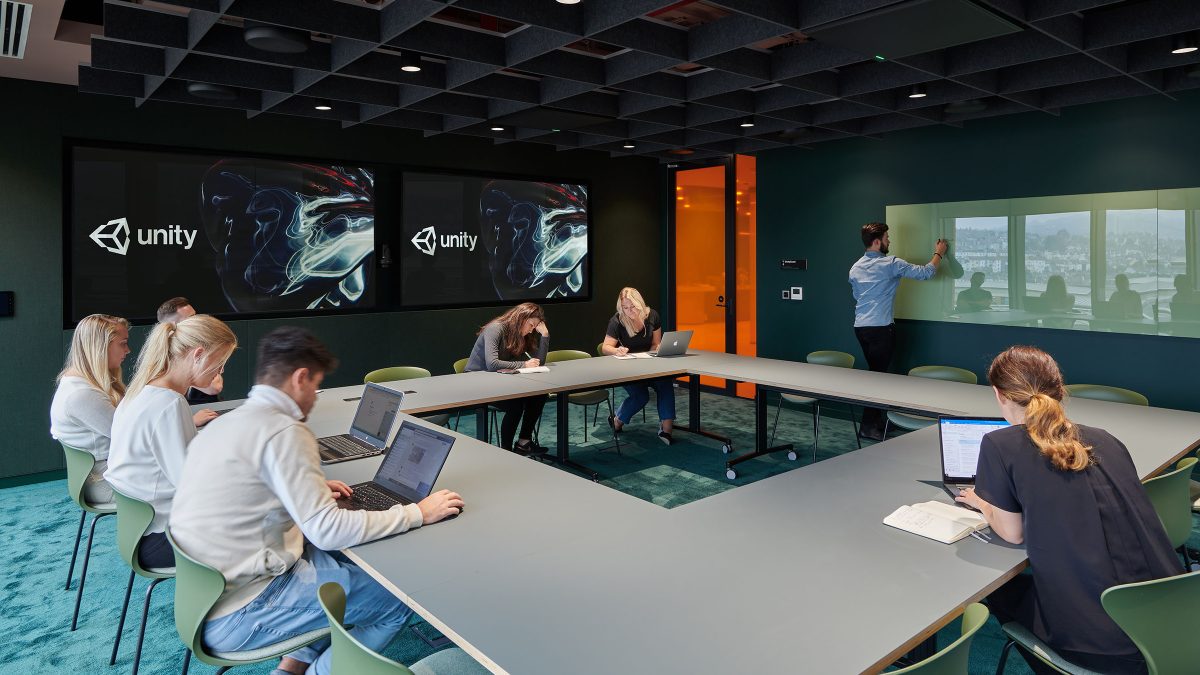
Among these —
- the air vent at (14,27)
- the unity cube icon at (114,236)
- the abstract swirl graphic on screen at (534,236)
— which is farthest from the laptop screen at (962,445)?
the unity cube icon at (114,236)

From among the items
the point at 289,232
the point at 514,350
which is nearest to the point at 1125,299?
the point at 514,350

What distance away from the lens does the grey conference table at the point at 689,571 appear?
1521 mm

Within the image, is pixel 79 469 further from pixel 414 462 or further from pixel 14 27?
pixel 14 27

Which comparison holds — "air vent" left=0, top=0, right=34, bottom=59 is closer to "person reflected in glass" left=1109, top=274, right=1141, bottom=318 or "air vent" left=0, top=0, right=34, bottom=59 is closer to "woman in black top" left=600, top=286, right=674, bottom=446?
"woman in black top" left=600, top=286, right=674, bottom=446

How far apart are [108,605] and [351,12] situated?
302 centimetres

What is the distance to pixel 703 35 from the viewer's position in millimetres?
3855

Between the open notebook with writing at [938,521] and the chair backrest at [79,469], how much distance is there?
10.4 feet

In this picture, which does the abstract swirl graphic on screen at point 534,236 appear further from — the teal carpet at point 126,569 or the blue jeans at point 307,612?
the blue jeans at point 307,612

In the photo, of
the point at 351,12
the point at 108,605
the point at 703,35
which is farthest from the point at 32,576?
the point at 703,35

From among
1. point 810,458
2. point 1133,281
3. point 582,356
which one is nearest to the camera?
point 1133,281

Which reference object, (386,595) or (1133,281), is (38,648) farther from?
(1133,281)

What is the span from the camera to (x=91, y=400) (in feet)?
10.2

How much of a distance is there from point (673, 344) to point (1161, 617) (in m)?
4.19

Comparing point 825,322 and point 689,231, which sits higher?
point 689,231
